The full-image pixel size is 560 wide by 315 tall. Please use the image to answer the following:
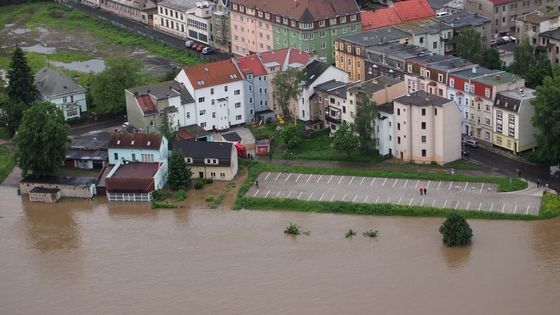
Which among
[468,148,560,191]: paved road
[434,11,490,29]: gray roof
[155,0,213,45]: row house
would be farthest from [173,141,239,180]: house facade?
[155,0,213,45]: row house

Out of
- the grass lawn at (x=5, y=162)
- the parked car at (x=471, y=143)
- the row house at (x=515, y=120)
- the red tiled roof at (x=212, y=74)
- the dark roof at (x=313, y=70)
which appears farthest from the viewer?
the dark roof at (x=313, y=70)

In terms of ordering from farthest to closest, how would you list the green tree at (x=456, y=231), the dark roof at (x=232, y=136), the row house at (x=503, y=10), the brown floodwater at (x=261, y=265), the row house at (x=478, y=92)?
the row house at (x=503, y=10) → the dark roof at (x=232, y=136) → the row house at (x=478, y=92) → the green tree at (x=456, y=231) → the brown floodwater at (x=261, y=265)

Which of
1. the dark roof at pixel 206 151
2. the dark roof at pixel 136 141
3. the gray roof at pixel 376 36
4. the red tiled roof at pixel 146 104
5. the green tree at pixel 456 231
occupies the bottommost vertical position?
the green tree at pixel 456 231

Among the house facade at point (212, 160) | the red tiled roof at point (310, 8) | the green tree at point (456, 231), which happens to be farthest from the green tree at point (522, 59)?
the green tree at point (456, 231)

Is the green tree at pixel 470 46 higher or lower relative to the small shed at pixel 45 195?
higher

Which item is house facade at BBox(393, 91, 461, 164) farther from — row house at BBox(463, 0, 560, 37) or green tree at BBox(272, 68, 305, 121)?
row house at BBox(463, 0, 560, 37)

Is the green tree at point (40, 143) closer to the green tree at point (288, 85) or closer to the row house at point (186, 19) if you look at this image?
the green tree at point (288, 85)

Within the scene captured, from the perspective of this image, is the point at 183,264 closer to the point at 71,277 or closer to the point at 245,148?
the point at 71,277
